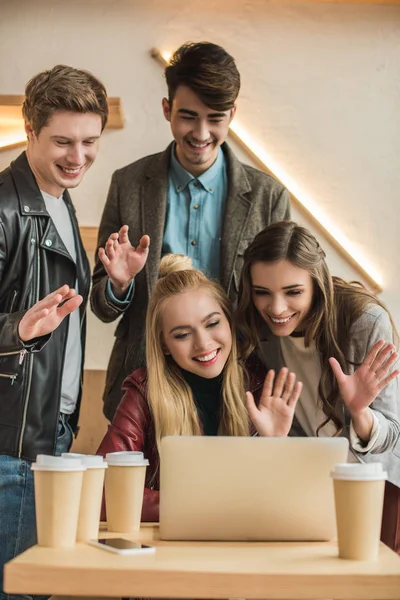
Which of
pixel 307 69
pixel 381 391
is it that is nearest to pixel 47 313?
pixel 381 391

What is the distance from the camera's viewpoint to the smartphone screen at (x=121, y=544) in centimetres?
119

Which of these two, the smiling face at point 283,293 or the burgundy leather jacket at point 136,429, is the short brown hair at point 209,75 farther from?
the burgundy leather jacket at point 136,429

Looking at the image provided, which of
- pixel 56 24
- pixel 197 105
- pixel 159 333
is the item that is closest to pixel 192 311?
pixel 159 333

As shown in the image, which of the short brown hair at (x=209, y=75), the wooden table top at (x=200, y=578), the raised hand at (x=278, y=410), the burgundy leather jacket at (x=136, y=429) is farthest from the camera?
the short brown hair at (x=209, y=75)

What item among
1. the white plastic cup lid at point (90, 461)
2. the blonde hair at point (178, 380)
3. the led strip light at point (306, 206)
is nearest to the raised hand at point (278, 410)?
the blonde hair at point (178, 380)

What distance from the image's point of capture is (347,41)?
3350mm

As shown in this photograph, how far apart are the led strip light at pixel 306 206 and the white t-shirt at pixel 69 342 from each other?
1.29 metres

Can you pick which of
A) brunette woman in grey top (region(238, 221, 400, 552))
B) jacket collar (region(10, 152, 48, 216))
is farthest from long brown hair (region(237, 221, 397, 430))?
jacket collar (region(10, 152, 48, 216))

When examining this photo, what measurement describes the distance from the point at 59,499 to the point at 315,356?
91 centimetres

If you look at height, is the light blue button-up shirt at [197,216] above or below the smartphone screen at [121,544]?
above

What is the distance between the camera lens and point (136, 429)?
185 cm

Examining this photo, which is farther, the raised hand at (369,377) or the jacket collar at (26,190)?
the jacket collar at (26,190)

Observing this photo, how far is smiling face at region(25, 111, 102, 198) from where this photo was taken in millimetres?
2035

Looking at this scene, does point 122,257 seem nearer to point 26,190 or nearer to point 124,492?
point 26,190
